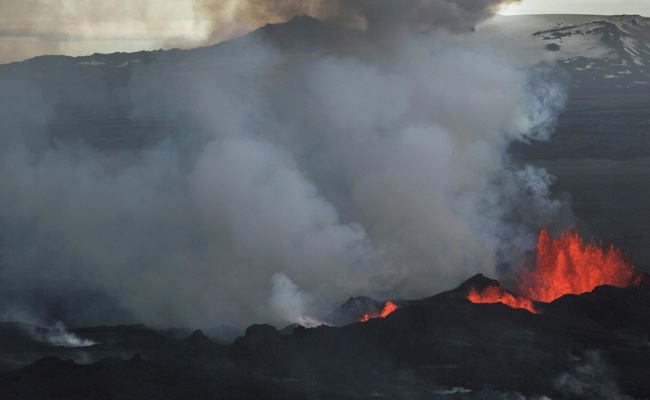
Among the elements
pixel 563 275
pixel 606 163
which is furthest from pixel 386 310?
pixel 606 163

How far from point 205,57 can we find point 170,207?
3421 inches

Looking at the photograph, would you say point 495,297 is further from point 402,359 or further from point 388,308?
point 402,359

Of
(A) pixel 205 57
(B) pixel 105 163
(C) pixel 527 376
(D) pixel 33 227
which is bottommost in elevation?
(C) pixel 527 376

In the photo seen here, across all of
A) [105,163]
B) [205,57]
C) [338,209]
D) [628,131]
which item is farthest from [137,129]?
[338,209]

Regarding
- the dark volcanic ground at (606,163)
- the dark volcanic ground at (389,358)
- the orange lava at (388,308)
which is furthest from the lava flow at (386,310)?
the dark volcanic ground at (606,163)

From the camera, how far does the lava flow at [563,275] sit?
45.0 m

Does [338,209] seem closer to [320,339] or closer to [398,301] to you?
[398,301]

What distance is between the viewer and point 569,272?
5147cm

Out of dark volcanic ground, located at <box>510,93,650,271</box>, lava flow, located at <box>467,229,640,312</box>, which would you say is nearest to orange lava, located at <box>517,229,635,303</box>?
lava flow, located at <box>467,229,640,312</box>

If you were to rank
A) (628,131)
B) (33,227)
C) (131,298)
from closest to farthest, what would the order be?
(131,298)
(33,227)
(628,131)

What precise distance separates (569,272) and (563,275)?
58cm

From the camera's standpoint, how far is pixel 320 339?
39625 millimetres

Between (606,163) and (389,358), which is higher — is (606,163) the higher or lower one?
the higher one

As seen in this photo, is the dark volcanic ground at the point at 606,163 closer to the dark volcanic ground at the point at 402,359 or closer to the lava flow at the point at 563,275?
the lava flow at the point at 563,275
